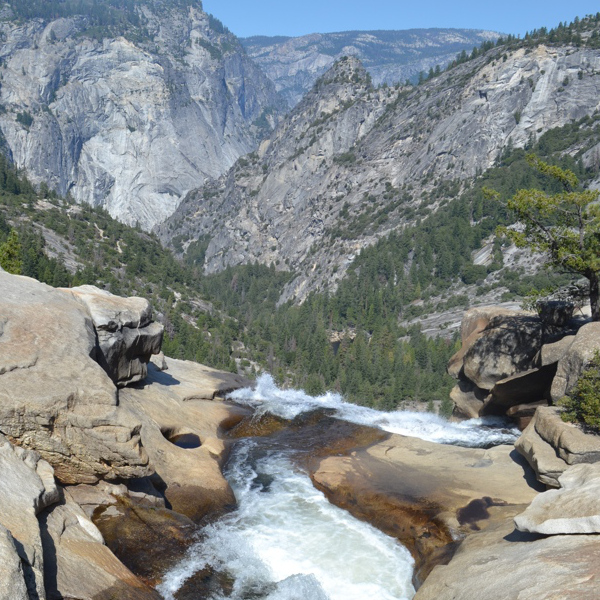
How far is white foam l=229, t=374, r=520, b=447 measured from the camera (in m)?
38.0

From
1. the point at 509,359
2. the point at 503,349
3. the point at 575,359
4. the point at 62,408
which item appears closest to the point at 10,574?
the point at 62,408

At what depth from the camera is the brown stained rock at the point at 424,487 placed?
23.8 metres

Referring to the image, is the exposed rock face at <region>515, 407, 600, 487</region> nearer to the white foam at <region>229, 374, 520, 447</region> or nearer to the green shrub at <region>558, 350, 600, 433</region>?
the green shrub at <region>558, 350, 600, 433</region>

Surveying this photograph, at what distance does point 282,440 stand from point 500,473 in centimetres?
1336

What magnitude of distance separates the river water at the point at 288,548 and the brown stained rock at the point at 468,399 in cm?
2288

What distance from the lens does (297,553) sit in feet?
74.3

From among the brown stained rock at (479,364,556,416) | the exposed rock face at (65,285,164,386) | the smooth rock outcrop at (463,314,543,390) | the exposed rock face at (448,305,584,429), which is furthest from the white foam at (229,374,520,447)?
the exposed rock face at (65,285,164,386)

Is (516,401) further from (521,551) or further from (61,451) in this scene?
(61,451)

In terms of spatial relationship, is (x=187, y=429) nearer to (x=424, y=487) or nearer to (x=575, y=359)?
(x=424, y=487)

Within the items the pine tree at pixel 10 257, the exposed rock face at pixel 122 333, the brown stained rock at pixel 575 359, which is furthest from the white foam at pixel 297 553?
the pine tree at pixel 10 257

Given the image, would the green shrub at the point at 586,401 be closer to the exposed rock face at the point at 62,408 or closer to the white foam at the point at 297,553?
the white foam at the point at 297,553

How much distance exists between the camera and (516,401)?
142 ft

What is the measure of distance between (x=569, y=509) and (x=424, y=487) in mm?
8570

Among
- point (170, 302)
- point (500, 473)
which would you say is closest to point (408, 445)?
point (500, 473)
